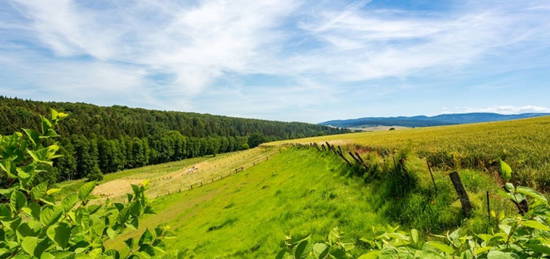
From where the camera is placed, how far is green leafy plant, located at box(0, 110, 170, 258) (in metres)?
1.76

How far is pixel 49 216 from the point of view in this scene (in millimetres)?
1857

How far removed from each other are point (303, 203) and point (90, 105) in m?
216

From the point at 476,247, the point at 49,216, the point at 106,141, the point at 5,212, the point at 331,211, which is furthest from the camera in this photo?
the point at 106,141

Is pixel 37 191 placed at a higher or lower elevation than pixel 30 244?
higher

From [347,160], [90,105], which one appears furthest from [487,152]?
[90,105]

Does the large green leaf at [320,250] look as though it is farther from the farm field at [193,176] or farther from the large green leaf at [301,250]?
the farm field at [193,176]

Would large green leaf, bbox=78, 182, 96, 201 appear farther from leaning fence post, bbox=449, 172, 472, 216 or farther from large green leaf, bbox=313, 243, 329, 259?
leaning fence post, bbox=449, 172, 472, 216

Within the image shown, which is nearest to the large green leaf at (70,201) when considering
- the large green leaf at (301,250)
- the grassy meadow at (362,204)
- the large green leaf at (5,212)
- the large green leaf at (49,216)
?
the large green leaf at (49,216)

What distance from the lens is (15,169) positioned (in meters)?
2.21

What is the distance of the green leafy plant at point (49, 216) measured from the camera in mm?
1762

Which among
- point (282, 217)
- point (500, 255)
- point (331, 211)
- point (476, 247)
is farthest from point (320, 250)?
point (282, 217)

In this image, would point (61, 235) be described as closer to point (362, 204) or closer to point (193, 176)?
point (362, 204)

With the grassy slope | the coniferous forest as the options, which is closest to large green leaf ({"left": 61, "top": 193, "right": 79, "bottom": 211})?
the grassy slope

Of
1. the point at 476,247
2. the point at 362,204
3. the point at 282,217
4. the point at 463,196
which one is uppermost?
the point at 476,247
